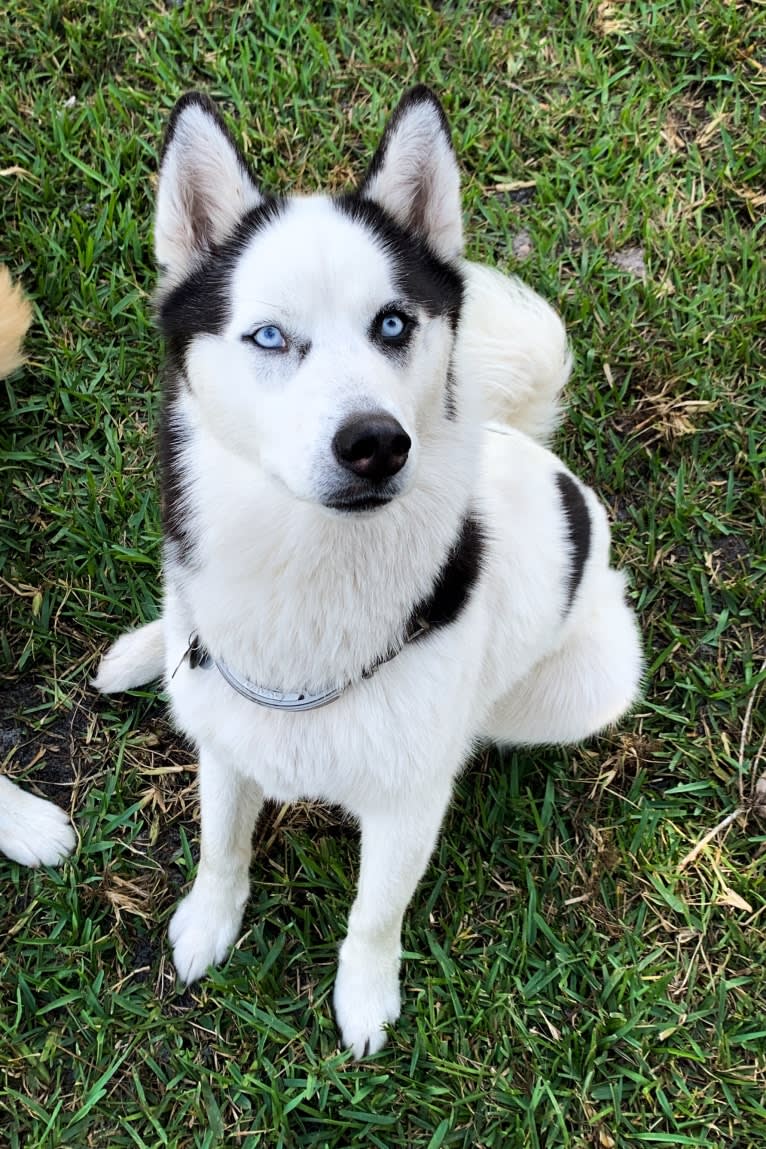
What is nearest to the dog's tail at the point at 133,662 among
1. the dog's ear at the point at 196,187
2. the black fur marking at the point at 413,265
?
the dog's ear at the point at 196,187

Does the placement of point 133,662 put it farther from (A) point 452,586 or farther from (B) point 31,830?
(A) point 452,586

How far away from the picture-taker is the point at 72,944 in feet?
8.66

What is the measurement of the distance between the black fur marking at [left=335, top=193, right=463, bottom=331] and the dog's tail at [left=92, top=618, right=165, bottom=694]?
144 centimetres

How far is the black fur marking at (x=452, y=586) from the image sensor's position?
2.00 m

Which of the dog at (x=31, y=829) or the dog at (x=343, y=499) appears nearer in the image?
the dog at (x=343, y=499)

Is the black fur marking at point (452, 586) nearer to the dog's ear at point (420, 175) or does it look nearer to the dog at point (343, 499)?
the dog at point (343, 499)

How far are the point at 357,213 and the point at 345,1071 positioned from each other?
2139mm

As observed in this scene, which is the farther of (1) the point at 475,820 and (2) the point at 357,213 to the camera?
(1) the point at 475,820

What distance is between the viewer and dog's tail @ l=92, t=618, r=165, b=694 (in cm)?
293

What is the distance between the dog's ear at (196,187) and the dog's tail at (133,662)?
129 cm

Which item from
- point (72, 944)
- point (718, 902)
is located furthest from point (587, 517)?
point (72, 944)

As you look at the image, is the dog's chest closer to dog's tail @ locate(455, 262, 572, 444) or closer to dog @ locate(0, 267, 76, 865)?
dog's tail @ locate(455, 262, 572, 444)

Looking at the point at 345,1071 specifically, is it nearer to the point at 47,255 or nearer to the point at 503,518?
the point at 503,518

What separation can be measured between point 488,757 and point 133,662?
1.16 meters
